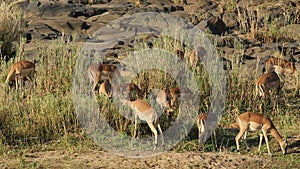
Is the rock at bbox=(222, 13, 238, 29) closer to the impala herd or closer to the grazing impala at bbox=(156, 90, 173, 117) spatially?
the impala herd

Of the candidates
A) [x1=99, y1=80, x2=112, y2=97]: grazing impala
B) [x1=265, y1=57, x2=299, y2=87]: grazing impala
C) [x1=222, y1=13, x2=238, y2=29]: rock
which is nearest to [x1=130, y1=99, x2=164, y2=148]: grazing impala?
[x1=99, y1=80, x2=112, y2=97]: grazing impala

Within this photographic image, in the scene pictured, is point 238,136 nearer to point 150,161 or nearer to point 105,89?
point 150,161

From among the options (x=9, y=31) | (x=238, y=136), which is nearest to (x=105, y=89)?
(x=238, y=136)

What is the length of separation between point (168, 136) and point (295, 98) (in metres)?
2.90

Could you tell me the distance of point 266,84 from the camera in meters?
9.53

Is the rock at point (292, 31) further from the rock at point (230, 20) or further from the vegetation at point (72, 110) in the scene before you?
the vegetation at point (72, 110)

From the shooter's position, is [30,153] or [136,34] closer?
[30,153]

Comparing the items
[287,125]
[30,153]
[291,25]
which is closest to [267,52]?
[291,25]

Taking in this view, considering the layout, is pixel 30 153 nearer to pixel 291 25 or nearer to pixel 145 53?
pixel 145 53

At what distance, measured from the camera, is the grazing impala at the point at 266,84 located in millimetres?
9531

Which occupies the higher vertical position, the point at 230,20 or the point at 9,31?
the point at 9,31

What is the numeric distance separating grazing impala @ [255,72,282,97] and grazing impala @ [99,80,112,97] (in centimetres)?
196

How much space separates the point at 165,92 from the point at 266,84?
1.56m

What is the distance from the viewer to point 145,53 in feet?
34.2
